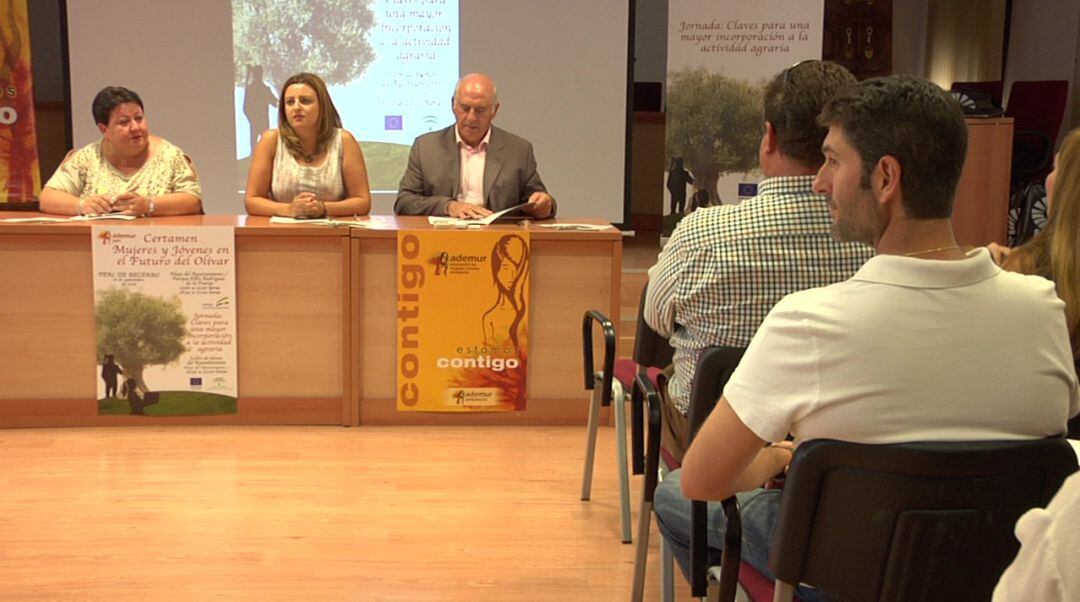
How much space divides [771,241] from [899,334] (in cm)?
84

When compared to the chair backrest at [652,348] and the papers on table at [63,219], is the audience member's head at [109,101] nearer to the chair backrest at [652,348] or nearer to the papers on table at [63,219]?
the papers on table at [63,219]

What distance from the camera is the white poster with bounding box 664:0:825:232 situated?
23.3 ft

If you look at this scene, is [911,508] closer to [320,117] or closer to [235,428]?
[235,428]

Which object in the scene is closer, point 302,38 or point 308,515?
point 308,515

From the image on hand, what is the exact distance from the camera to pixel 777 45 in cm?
714

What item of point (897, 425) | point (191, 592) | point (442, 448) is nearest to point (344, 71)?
point (442, 448)

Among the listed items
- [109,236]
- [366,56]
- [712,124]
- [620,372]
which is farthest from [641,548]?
[366,56]

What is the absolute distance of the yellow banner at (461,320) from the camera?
430 centimetres

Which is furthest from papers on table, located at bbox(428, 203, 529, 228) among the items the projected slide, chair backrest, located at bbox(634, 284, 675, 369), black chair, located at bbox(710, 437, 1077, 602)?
the projected slide

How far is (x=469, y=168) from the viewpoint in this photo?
4930 millimetres

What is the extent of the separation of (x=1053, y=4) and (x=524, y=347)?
7013mm

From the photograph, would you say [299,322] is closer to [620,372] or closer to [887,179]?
[620,372]

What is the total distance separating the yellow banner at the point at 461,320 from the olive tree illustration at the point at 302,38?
11.7 feet

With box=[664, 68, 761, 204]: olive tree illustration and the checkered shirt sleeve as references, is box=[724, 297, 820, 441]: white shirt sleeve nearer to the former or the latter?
the checkered shirt sleeve
